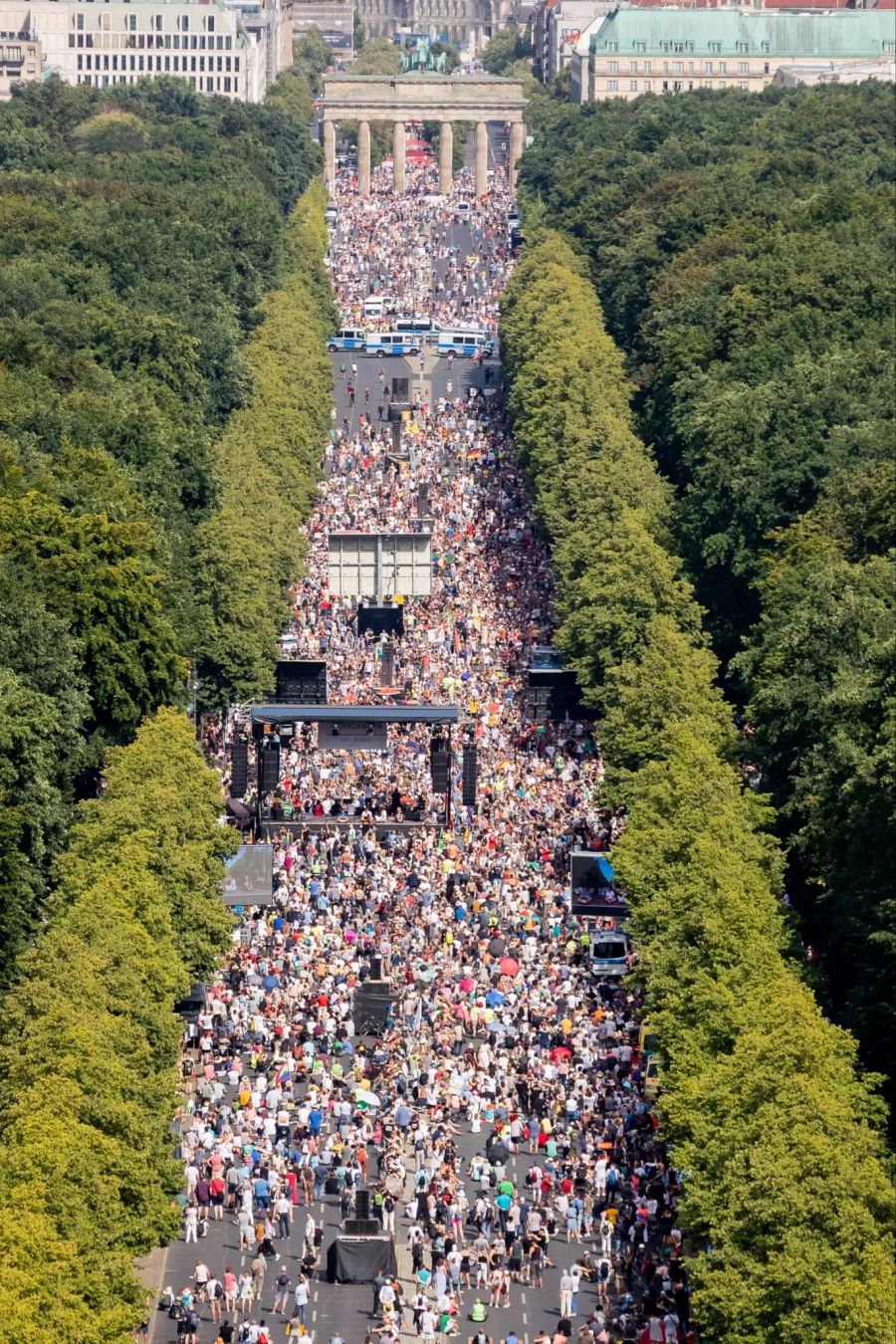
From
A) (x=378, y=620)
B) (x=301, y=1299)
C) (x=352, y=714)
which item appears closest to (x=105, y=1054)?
(x=301, y=1299)

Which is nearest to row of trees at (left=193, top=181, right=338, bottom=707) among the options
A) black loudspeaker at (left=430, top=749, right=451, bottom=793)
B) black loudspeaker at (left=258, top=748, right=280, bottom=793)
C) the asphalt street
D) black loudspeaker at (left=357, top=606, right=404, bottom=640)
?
black loudspeaker at (left=357, top=606, right=404, bottom=640)

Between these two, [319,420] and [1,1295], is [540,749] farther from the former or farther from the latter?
[1,1295]

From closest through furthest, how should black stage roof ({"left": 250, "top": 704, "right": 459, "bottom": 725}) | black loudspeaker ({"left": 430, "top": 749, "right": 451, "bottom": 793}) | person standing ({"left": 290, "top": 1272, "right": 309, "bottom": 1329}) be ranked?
person standing ({"left": 290, "top": 1272, "right": 309, "bottom": 1329}), black loudspeaker ({"left": 430, "top": 749, "right": 451, "bottom": 793}), black stage roof ({"left": 250, "top": 704, "right": 459, "bottom": 725})

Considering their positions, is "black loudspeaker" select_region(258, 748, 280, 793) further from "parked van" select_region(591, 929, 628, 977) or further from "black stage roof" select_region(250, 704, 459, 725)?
"parked van" select_region(591, 929, 628, 977)

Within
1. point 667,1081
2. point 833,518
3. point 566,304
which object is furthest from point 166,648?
point 566,304

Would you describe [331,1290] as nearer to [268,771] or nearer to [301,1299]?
[301,1299]

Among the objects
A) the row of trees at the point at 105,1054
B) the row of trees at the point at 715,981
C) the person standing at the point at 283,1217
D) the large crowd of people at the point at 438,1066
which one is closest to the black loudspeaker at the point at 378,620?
the large crowd of people at the point at 438,1066
